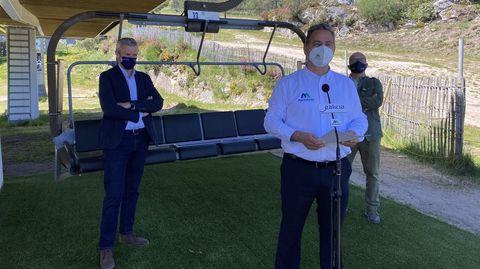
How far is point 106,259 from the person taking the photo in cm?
327

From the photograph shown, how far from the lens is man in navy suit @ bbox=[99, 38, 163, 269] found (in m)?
3.17

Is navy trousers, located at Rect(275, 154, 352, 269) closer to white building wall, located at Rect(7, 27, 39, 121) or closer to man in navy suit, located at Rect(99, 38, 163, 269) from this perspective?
man in navy suit, located at Rect(99, 38, 163, 269)

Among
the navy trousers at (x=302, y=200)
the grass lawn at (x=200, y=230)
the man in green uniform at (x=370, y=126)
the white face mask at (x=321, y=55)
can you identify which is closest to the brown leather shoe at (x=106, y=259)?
the grass lawn at (x=200, y=230)

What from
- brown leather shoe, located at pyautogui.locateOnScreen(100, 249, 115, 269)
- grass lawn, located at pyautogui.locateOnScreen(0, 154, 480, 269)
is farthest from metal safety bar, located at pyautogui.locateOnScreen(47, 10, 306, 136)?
brown leather shoe, located at pyautogui.locateOnScreen(100, 249, 115, 269)

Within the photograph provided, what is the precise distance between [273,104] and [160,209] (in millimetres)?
2473

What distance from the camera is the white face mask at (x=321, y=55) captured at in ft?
8.20

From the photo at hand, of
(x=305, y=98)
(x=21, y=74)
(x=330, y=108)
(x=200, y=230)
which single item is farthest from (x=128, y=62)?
(x=21, y=74)

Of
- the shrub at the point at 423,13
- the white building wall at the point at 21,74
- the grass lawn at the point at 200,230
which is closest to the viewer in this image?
the grass lawn at the point at 200,230

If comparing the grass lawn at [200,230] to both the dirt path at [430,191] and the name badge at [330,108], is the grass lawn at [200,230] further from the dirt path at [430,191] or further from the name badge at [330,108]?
the name badge at [330,108]

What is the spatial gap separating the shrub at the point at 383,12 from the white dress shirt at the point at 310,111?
44.9 m

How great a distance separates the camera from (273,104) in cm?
263

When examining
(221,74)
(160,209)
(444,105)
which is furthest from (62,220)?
(221,74)

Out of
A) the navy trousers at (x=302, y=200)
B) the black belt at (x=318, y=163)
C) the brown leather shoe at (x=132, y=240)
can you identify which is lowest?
the brown leather shoe at (x=132, y=240)

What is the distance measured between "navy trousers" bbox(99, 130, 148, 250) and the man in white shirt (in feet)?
3.81
